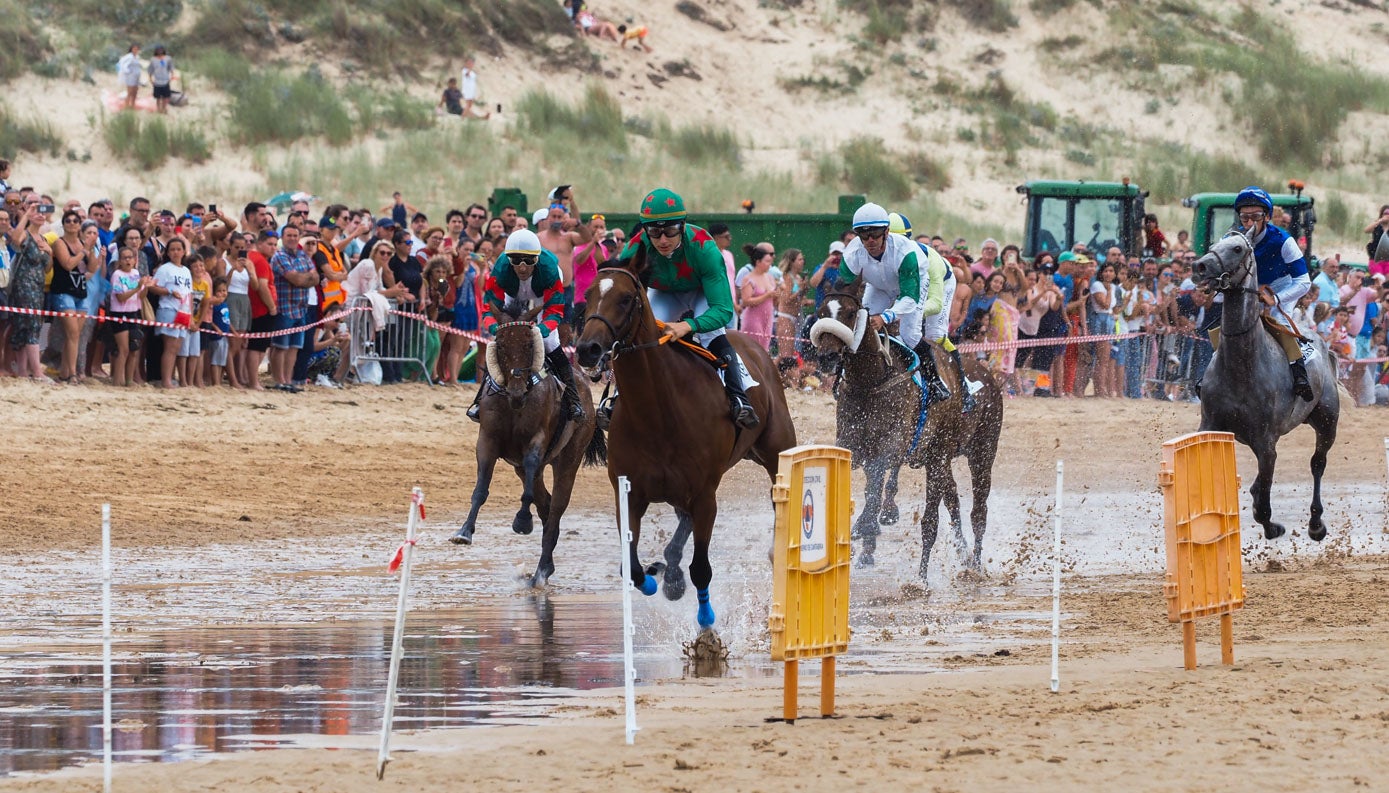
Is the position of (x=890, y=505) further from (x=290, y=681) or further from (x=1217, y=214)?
(x=1217, y=214)

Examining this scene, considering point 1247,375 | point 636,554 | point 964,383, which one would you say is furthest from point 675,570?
point 1247,375

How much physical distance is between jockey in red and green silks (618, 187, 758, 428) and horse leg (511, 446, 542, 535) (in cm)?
263

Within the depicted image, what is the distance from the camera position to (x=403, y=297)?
23.0m

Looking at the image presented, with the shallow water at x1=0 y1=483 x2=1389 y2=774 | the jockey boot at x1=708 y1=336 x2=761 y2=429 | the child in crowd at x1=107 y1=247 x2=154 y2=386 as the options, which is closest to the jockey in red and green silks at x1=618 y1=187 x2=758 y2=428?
the jockey boot at x1=708 y1=336 x2=761 y2=429

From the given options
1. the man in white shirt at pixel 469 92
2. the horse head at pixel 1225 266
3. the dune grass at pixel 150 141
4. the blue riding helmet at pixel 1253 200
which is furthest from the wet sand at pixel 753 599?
the man in white shirt at pixel 469 92

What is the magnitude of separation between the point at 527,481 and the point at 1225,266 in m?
5.34

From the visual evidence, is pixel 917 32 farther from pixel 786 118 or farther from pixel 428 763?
pixel 428 763

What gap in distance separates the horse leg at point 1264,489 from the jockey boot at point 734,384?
5.03 m

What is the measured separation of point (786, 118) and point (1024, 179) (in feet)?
Answer: 20.5

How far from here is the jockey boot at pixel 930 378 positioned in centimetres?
1479

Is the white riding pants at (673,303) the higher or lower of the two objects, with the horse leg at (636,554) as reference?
higher

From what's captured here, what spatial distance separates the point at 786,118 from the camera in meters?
50.9

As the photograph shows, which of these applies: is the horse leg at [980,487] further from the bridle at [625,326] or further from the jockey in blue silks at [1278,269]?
the bridle at [625,326]

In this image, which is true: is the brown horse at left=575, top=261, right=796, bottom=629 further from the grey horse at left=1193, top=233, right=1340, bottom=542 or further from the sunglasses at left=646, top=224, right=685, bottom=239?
the grey horse at left=1193, top=233, right=1340, bottom=542
